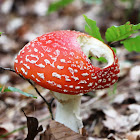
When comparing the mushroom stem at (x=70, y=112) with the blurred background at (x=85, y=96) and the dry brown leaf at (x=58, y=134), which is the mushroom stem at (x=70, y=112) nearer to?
the dry brown leaf at (x=58, y=134)

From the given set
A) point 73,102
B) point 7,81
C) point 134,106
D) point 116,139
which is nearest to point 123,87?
point 134,106

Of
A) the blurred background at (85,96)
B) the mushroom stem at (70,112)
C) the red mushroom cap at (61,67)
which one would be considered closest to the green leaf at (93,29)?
the red mushroom cap at (61,67)

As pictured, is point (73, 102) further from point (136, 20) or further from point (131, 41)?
point (136, 20)

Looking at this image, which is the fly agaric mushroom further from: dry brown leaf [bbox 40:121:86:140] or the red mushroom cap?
dry brown leaf [bbox 40:121:86:140]

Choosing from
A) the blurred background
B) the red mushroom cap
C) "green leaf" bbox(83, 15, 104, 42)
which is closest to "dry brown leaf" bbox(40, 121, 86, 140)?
the red mushroom cap

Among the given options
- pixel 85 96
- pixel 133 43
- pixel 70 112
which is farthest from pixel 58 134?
pixel 85 96

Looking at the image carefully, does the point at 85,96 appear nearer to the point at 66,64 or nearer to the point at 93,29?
the point at 93,29
